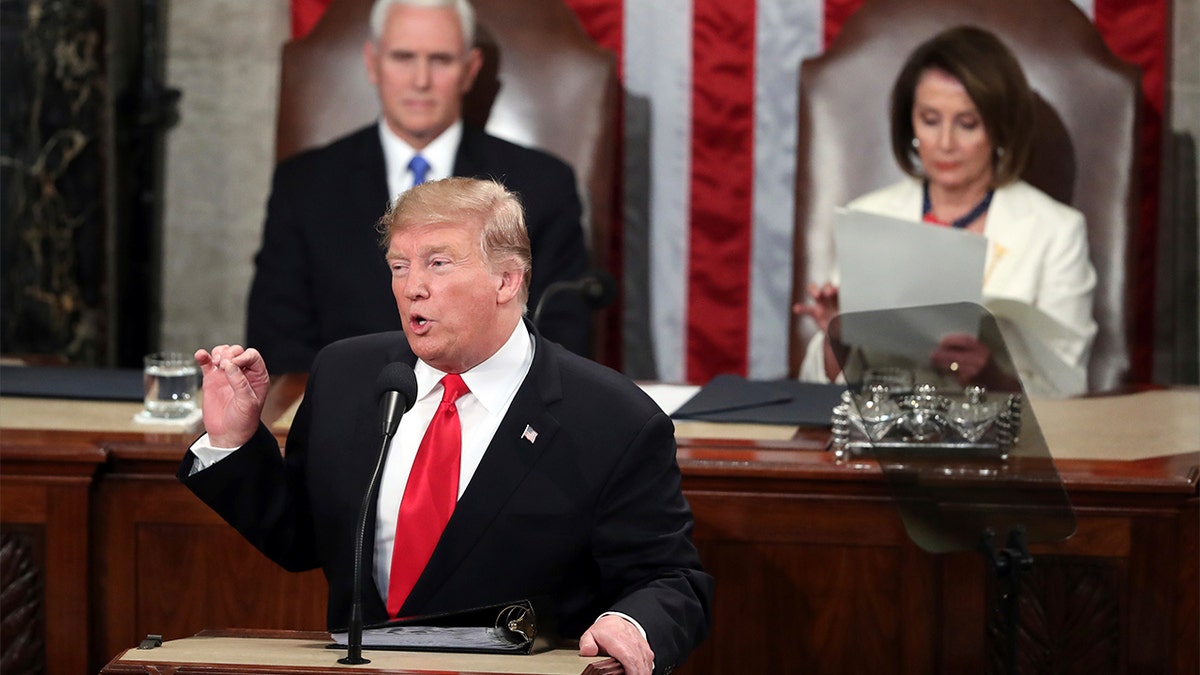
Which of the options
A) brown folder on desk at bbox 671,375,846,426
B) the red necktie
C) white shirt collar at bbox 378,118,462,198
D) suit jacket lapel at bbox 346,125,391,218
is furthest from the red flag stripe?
the red necktie

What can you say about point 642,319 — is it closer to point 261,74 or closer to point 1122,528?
point 261,74

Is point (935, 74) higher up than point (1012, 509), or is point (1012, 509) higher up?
point (935, 74)

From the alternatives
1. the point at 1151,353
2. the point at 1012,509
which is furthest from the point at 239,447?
the point at 1151,353

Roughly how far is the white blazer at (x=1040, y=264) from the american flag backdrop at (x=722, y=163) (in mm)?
629

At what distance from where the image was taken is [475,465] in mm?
2234

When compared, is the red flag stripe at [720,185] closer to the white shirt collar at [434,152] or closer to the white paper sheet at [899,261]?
the white shirt collar at [434,152]

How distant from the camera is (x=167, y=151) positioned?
5188 mm

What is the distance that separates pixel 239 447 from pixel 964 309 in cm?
129

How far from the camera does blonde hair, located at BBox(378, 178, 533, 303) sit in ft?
6.99

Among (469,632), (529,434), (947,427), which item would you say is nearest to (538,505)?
(529,434)

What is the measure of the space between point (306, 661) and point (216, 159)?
3612mm

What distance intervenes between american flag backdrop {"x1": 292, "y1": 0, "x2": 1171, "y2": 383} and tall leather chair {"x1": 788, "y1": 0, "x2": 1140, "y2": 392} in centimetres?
30

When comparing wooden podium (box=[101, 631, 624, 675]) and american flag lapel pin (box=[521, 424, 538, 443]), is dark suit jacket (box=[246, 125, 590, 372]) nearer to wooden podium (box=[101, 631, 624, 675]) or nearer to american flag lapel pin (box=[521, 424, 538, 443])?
american flag lapel pin (box=[521, 424, 538, 443])

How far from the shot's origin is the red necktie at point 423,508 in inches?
87.0
